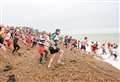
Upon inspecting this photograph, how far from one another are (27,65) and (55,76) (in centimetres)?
442

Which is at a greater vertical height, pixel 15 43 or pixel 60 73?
pixel 15 43

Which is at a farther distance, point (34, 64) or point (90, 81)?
point (34, 64)

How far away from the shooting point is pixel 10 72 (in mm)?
25938

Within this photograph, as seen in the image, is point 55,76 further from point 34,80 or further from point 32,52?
point 32,52

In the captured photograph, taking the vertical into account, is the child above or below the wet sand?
above

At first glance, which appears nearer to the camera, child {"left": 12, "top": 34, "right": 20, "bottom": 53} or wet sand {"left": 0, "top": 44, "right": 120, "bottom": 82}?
wet sand {"left": 0, "top": 44, "right": 120, "bottom": 82}

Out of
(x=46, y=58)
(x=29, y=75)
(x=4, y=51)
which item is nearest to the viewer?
(x=29, y=75)

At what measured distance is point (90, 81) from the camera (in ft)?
78.4

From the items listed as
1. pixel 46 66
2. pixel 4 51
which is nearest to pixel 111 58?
pixel 4 51

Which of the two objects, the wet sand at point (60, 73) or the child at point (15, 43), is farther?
the child at point (15, 43)

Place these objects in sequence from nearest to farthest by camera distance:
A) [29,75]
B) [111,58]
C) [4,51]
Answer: [29,75]
[4,51]
[111,58]

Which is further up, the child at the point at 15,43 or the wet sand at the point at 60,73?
the child at the point at 15,43

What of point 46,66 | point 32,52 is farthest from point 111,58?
point 46,66

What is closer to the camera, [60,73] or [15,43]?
[60,73]
